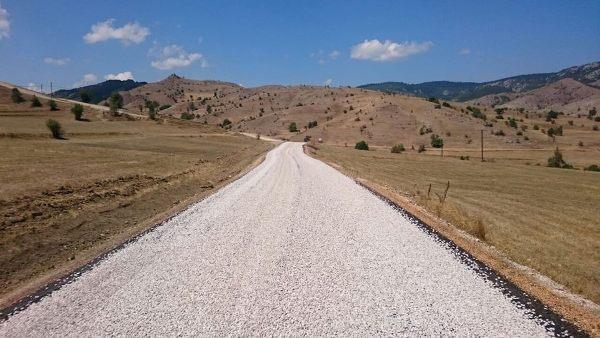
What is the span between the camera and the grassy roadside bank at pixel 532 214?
14438 mm

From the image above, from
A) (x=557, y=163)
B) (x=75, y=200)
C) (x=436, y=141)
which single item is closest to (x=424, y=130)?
(x=436, y=141)

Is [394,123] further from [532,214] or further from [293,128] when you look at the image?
[532,214]

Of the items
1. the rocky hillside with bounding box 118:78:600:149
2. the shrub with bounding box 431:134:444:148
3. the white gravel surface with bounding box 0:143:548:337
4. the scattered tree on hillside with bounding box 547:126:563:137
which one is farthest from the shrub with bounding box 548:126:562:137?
the white gravel surface with bounding box 0:143:548:337

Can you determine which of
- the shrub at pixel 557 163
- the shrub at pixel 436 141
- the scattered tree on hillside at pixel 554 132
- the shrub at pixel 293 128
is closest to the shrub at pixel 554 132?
the scattered tree on hillside at pixel 554 132

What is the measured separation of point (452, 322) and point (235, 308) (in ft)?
14.0

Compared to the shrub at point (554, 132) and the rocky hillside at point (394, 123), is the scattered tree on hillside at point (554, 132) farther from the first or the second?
the rocky hillside at point (394, 123)

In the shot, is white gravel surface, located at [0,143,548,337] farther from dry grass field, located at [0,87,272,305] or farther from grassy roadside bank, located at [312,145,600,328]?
grassy roadside bank, located at [312,145,600,328]

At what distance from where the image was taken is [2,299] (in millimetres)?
10484

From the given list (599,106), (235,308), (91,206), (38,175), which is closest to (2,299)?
(235,308)

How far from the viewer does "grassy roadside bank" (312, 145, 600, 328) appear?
568 inches

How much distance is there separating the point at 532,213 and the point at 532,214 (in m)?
0.35

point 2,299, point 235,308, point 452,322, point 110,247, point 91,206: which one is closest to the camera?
point 452,322

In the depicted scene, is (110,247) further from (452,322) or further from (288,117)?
(288,117)

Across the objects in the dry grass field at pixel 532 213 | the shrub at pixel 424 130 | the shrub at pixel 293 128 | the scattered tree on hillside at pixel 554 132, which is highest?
the shrub at pixel 293 128
